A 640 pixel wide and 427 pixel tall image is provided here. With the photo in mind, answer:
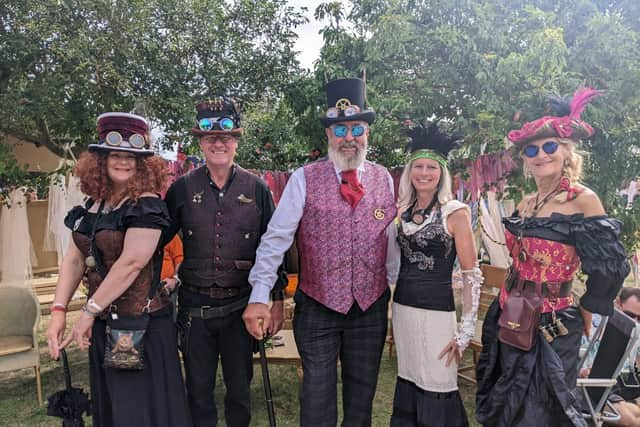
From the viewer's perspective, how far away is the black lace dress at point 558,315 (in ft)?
6.72

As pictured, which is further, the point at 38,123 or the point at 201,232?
the point at 38,123

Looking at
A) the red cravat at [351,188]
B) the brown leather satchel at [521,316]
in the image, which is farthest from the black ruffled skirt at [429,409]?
the red cravat at [351,188]

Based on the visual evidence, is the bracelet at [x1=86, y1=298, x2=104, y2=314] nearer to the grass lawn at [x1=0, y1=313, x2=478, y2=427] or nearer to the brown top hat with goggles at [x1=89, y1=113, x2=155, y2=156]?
the brown top hat with goggles at [x1=89, y1=113, x2=155, y2=156]

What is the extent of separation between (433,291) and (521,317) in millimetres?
419

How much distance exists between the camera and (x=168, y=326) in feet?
7.75

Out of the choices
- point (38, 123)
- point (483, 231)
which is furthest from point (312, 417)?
point (38, 123)

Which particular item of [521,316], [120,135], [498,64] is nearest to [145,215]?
[120,135]

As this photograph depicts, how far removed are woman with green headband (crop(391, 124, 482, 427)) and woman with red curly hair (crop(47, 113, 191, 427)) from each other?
1196 millimetres

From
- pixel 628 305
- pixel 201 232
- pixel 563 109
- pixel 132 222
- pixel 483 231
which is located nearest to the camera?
pixel 132 222

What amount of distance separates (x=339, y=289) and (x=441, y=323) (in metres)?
0.55

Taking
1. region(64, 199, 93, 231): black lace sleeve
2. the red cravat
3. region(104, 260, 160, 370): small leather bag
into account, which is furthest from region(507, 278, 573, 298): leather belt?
region(64, 199, 93, 231): black lace sleeve

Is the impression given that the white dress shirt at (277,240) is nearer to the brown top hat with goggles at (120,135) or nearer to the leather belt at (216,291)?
the leather belt at (216,291)

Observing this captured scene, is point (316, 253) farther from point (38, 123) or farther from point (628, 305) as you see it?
point (38, 123)

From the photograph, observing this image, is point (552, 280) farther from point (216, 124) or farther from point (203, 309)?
point (216, 124)
